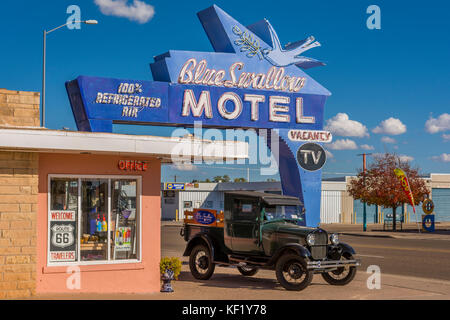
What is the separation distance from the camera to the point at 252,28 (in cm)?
2503

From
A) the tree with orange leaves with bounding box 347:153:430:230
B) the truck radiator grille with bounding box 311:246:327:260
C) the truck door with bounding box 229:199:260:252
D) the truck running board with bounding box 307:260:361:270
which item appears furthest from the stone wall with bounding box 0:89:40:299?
the tree with orange leaves with bounding box 347:153:430:230

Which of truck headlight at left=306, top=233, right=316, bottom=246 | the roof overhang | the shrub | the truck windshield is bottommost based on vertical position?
the shrub

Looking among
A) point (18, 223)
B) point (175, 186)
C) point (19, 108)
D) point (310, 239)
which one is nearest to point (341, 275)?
point (310, 239)

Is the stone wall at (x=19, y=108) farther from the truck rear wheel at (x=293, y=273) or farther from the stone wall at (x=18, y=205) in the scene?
the truck rear wheel at (x=293, y=273)

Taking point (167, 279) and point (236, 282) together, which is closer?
point (167, 279)

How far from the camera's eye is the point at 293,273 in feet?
47.0

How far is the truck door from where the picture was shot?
15211mm

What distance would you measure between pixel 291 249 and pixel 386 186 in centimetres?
3238

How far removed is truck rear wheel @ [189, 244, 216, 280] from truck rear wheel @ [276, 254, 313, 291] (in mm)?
2407

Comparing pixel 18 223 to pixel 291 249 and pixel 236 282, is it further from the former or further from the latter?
pixel 236 282

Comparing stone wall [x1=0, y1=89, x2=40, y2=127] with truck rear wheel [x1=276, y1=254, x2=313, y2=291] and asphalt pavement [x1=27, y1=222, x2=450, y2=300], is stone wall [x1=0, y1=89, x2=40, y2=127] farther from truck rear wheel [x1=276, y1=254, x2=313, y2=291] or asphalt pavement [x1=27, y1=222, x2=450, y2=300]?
truck rear wheel [x1=276, y1=254, x2=313, y2=291]

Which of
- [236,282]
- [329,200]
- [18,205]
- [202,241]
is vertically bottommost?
[236,282]

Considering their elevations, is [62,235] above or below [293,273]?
above

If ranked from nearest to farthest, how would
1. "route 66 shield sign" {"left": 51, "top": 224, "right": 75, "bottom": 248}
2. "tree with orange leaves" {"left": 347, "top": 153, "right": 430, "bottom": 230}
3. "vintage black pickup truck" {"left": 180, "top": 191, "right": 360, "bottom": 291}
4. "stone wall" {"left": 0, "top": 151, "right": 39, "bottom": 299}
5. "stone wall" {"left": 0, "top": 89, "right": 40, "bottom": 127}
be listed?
"stone wall" {"left": 0, "top": 151, "right": 39, "bottom": 299}
"stone wall" {"left": 0, "top": 89, "right": 40, "bottom": 127}
"route 66 shield sign" {"left": 51, "top": 224, "right": 75, "bottom": 248}
"vintage black pickup truck" {"left": 180, "top": 191, "right": 360, "bottom": 291}
"tree with orange leaves" {"left": 347, "top": 153, "right": 430, "bottom": 230}
